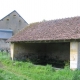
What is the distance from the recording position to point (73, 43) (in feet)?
41.4

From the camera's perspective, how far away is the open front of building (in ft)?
61.5

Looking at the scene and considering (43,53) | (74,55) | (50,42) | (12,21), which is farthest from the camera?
(12,21)

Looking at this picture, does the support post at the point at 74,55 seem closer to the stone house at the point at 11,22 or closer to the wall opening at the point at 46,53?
the wall opening at the point at 46,53

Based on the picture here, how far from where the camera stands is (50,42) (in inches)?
565

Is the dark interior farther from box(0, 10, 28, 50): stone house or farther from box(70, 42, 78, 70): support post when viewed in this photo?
box(0, 10, 28, 50): stone house

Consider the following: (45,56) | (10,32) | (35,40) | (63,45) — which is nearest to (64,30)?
(35,40)

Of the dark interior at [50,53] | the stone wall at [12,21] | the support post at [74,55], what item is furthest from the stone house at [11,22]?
the support post at [74,55]

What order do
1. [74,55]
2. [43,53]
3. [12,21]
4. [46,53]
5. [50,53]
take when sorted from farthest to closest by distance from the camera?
[12,21]
[46,53]
[43,53]
[50,53]
[74,55]

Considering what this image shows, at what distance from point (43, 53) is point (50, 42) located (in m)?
6.76

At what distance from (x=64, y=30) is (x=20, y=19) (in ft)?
92.7

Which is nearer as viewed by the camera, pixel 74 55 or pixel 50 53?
pixel 74 55

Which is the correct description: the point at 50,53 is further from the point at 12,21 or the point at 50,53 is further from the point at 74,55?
the point at 12,21

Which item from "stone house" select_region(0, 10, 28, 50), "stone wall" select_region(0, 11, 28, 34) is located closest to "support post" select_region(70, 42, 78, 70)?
"stone house" select_region(0, 10, 28, 50)

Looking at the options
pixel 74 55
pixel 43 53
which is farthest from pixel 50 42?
pixel 43 53
